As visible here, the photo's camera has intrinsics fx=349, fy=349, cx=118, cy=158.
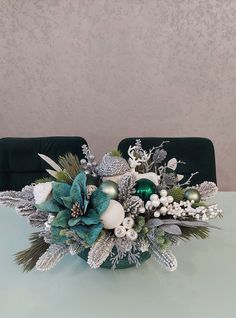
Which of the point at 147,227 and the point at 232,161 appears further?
the point at 232,161

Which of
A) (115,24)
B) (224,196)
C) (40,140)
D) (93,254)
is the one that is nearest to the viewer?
(93,254)

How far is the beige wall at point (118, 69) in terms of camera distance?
1815 mm

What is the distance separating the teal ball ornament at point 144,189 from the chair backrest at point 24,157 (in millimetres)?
685

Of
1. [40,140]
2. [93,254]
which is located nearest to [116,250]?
[93,254]

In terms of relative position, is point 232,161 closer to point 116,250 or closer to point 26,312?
point 116,250

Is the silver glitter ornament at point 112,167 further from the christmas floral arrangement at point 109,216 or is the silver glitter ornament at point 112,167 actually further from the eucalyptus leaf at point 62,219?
the eucalyptus leaf at point 62,219

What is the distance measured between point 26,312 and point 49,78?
1455 millimetres

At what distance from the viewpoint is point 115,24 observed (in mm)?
1825

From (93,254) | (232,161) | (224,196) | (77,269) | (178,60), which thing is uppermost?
(178,60)

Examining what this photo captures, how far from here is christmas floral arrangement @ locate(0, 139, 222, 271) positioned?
686 mm

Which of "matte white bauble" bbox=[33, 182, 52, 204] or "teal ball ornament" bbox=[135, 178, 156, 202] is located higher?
"matte white bauble" bbox=[33, 182, 52, 204]

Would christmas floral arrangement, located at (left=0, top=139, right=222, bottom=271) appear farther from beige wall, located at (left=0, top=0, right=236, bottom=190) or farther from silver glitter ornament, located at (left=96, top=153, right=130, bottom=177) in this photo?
beige wall, located at (left=0, top=0, right=236, bottom=190)

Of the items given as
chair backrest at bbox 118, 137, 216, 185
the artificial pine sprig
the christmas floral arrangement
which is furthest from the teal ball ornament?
chair backrest at bbox 118, 137, 216, 185

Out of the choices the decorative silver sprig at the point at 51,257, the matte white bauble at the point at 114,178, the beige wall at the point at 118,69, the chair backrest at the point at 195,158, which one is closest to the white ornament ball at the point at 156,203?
the matte white bauble at the point at 114,178
